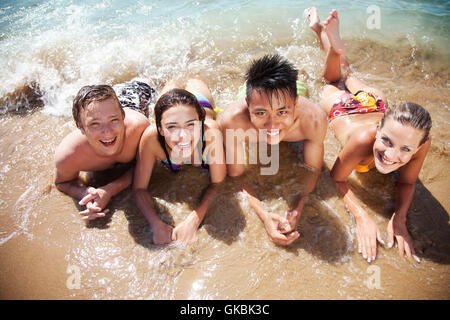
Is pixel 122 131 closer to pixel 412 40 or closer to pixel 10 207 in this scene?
pixel 10 207

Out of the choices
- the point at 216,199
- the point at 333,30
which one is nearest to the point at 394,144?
the point at 216,199

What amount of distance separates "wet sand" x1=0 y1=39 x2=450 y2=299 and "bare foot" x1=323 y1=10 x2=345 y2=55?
4.62 feet

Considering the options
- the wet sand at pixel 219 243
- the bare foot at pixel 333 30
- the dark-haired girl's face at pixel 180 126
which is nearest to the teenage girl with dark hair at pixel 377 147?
the bare foot at pixel 333 30

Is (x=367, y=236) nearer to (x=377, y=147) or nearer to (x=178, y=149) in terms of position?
→ (x=377, y=147)

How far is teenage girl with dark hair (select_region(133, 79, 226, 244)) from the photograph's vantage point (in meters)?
2.55

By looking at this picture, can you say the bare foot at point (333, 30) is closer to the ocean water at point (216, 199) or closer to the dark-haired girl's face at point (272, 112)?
the ocean water at point (216, 199)

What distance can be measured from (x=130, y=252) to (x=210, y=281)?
79cm

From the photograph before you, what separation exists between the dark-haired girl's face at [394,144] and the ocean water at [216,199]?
0.58 meters

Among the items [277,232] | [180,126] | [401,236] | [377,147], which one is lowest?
[401,236]

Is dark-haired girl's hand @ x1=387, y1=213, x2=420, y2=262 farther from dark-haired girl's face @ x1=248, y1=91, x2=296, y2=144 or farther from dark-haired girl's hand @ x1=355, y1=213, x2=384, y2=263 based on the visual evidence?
dark-haired girl's face @ x1=248, y1=91, x2=296, y2=144

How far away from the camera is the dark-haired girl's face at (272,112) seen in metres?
2.49

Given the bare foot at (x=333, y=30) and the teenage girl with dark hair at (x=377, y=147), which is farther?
the bare foot at (x=333, y=30)

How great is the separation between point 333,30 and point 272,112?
2229 mm

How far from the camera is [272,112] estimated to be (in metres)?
2.53
